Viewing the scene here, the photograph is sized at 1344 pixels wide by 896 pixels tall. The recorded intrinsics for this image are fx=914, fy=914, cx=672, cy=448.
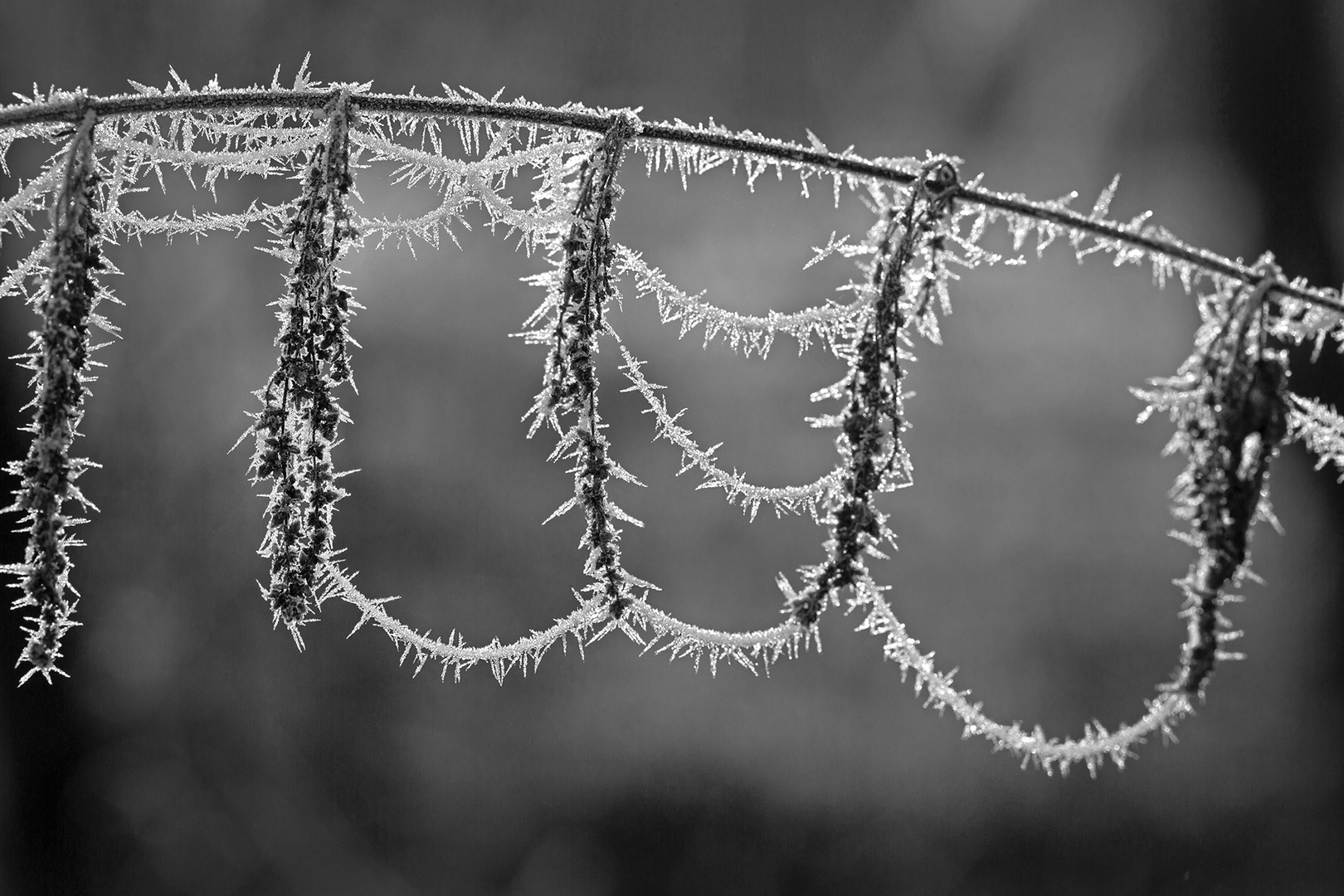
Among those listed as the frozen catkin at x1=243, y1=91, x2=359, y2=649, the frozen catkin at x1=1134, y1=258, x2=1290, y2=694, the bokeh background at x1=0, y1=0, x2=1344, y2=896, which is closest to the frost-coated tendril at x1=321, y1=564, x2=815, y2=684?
the frozen catkin at x1=243, y1=91, x2=359, y2=649

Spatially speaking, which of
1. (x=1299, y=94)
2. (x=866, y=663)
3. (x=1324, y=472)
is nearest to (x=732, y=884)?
(x=866, y=663)

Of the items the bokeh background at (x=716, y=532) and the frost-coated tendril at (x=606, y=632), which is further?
the bokeh background at (x=716, y=532)

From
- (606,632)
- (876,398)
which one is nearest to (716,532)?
(606,632)

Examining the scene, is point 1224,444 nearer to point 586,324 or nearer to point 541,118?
point 586,324

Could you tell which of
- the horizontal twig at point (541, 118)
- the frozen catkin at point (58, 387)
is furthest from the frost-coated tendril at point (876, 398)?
the frozen catkin at point (58, 387)

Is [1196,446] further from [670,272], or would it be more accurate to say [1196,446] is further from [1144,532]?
[1144,532]

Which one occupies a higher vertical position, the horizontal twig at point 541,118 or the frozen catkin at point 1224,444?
the horizontal twig at point 541,118

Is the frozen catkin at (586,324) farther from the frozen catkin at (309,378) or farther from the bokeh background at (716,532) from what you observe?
the bokeh background at (716,532)
